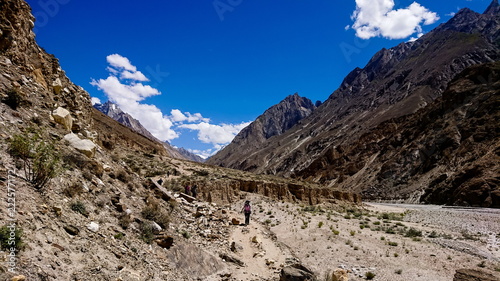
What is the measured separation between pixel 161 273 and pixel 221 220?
25.4 ft

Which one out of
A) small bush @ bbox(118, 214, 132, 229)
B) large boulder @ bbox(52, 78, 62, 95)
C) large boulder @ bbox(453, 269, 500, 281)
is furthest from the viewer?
large boulder @ bbox(52, 78, 62, 95)

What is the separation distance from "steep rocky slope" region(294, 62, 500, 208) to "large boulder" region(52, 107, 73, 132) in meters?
41.3

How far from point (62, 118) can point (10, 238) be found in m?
8.10

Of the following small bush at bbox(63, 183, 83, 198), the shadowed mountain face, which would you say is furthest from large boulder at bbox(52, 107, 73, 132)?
the shadowed mountain face

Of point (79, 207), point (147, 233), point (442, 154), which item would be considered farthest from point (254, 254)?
point (442, 154)

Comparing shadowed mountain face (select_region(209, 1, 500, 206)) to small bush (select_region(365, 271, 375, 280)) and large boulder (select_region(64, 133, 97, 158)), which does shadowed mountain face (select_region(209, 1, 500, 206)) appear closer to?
small bush (select_region(365, 271, 375, 280))

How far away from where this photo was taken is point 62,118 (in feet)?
37.2

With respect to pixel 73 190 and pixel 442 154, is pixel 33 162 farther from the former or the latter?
pixel 442 154

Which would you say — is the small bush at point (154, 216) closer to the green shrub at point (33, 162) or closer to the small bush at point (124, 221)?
the small bush at point (124, 221)

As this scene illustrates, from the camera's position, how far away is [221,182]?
25.9 metres

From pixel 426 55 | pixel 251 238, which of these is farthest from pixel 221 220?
pixel 426 55

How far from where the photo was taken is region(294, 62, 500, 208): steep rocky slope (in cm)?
4006

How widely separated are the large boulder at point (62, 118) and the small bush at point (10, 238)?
7.62 metres

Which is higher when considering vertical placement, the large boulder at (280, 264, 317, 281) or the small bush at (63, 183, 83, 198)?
the small bush at (63, 183, 83, 198)
